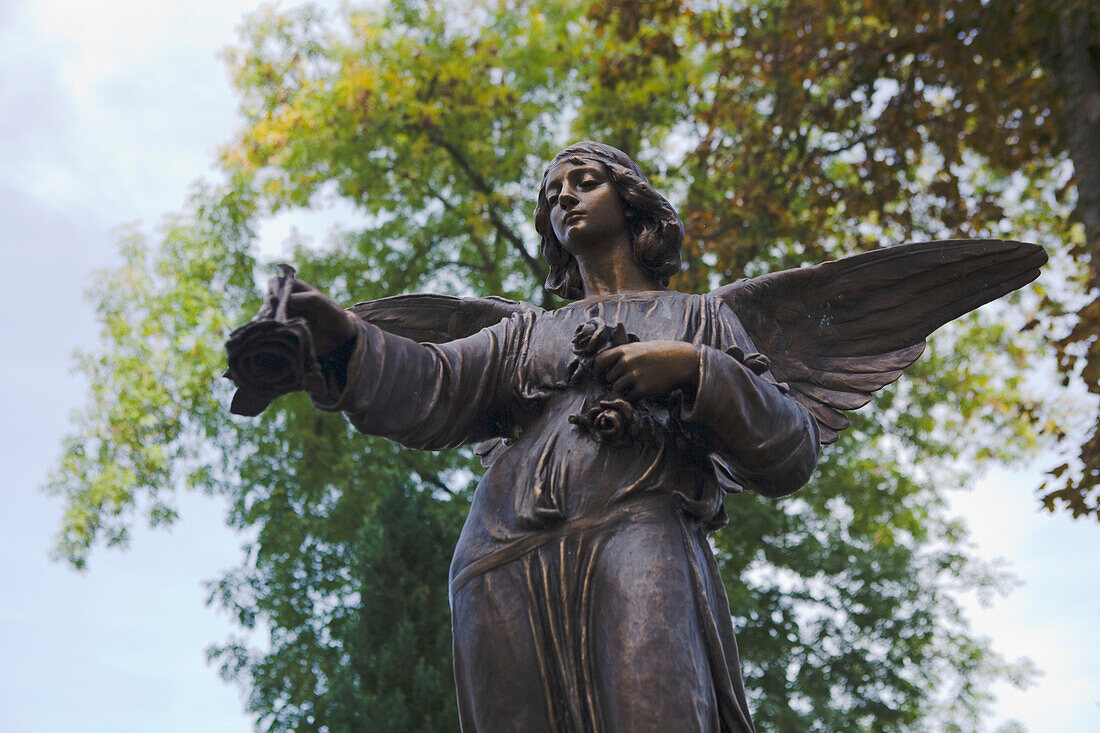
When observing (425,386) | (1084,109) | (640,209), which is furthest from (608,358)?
(1084,109)

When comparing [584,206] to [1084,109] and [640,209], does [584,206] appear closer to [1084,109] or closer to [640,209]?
[640,209]

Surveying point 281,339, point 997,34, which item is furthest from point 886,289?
point 997,34

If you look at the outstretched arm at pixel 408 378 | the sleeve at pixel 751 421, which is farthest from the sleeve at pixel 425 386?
the sleeve at pixel 751 421

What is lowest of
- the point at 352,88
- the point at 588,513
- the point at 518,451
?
the point at 588,513

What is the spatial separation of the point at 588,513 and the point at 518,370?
568mm

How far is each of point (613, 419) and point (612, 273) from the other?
828 millimetres

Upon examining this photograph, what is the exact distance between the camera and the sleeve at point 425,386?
3.19 meters

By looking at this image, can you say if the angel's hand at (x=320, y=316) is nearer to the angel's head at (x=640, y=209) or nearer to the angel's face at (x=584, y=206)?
the angel's face at (x=584, y=206)

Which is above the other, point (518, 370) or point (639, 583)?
point (518, 370)

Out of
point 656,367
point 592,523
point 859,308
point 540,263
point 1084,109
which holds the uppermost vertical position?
point 540,263

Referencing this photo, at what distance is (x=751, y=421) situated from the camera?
128 inches

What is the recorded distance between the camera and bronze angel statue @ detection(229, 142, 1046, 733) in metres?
3.12

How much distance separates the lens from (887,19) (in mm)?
12273

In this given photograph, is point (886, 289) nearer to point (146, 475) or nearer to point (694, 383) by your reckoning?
point (694, 383)
